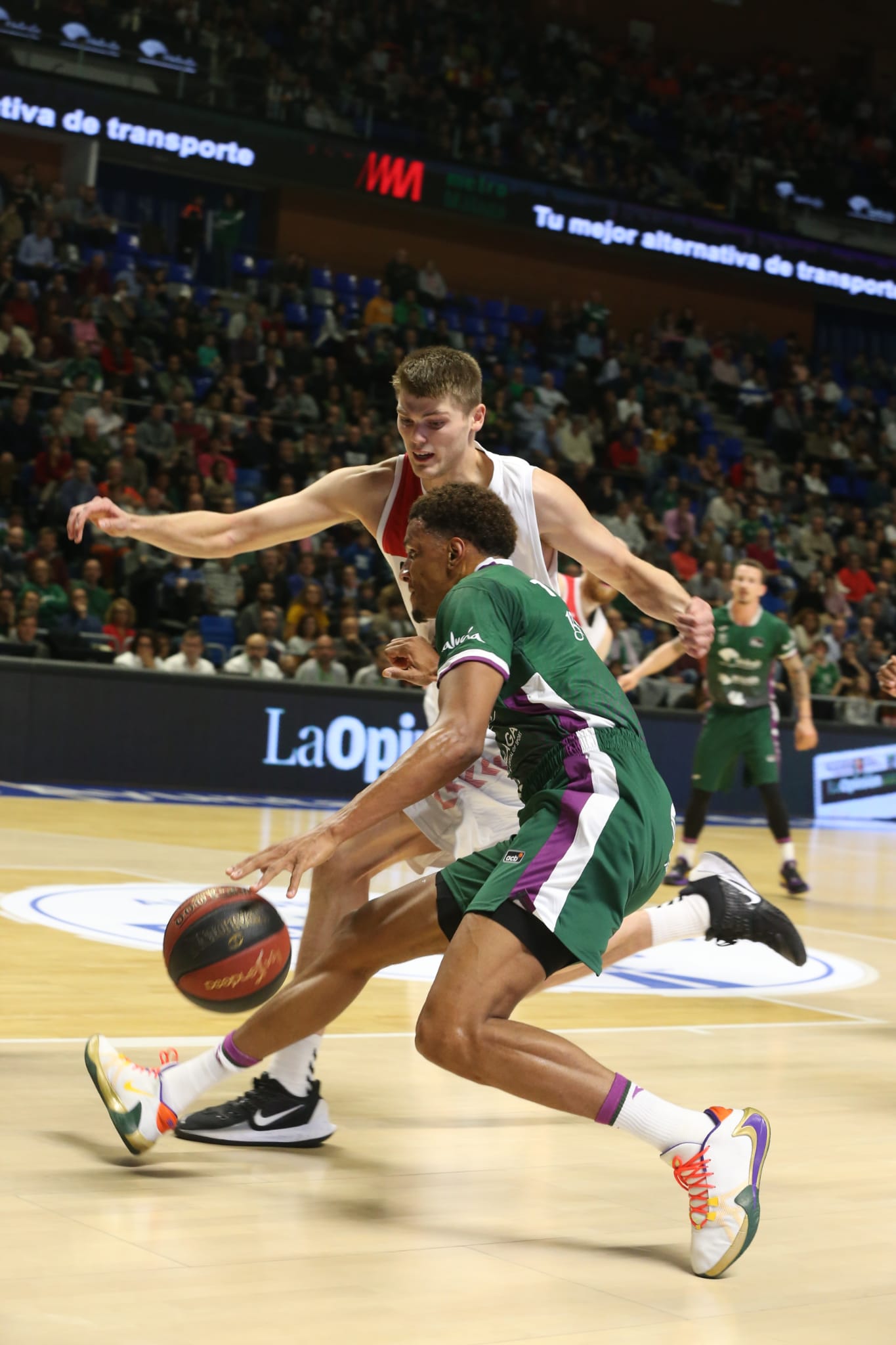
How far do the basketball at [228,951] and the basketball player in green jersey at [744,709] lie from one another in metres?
6.90

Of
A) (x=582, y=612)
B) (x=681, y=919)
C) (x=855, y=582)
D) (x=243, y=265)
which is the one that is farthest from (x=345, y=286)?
(x=681, y=919)

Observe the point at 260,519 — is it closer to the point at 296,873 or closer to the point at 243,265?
the point at 296,873

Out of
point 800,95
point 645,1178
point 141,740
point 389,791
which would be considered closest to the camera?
point 389,791

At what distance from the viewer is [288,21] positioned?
22234 mm

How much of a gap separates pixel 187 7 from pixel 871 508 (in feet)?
38.2

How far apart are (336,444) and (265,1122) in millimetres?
14905

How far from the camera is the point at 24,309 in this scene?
1723cm

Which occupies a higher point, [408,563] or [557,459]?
[557,459]

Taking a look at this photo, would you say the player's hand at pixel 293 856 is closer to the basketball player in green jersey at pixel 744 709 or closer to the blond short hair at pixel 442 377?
the blond short hair at pixel 442 377

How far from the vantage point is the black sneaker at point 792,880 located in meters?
10.4

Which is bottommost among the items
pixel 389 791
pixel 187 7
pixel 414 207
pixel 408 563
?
pixel 389 791

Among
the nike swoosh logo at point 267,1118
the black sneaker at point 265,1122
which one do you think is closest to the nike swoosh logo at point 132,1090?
the black sneaker at point 265,1122

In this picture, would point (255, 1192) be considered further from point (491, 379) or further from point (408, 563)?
point (491, 379)

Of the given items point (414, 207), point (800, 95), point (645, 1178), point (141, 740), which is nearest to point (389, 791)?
point (645, 1178)
